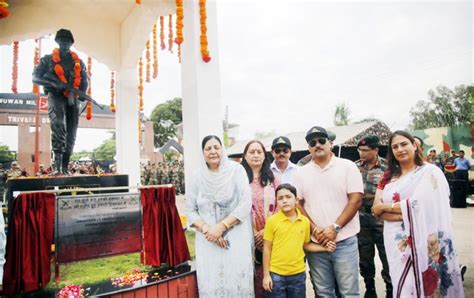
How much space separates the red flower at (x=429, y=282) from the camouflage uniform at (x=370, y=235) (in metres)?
0.98

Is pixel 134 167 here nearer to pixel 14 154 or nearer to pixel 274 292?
pixel 274 292

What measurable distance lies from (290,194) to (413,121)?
3714cm

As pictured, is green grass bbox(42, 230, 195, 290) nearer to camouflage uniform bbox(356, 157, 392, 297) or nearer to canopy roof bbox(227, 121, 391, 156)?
camouflage uniform bbox(356, 157, 392, 297)

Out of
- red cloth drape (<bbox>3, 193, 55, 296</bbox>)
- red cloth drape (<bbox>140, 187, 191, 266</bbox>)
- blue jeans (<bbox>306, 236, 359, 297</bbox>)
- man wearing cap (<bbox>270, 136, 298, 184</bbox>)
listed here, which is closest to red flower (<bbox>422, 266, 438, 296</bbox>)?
blue jeans (<bbox>306, 236, 359, 297</bbox>)

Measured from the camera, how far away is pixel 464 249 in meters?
4.69

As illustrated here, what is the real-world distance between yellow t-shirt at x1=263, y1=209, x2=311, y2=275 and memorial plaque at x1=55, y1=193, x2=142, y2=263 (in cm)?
165

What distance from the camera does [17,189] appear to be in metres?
3.60

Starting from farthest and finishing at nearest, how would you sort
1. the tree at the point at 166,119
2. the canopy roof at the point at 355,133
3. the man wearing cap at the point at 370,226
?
the tree at the point at 166,119, the canopy roof at the point at 355,133, the man wearing cap at the point at 370,226

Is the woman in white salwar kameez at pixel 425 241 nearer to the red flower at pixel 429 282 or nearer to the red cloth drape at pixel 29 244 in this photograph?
the red flower at pixel 429 282

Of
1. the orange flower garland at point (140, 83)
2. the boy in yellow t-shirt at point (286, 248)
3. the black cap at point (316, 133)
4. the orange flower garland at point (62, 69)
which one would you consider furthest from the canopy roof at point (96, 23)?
the boy in yellow t-shirt at point (286, 248)

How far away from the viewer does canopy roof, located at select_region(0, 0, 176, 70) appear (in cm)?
570

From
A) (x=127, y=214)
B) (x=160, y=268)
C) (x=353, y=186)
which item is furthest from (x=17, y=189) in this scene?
(x=353, y=186)

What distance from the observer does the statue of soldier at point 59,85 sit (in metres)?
4.38

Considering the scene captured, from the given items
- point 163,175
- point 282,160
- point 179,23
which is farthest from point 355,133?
point 282,160
